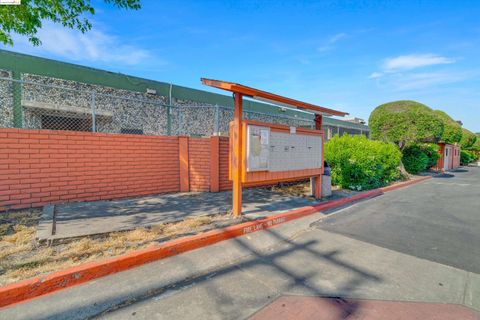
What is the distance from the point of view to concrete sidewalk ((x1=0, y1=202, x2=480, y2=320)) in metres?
2.51

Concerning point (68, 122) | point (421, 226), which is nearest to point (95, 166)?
point (68, 122)

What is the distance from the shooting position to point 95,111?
9.37m

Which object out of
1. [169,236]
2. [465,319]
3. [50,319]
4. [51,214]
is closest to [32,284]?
[50,319]

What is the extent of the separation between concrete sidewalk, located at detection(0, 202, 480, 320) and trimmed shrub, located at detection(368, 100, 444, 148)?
12.2 m

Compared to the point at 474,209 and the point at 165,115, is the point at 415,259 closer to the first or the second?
the point at 474,209

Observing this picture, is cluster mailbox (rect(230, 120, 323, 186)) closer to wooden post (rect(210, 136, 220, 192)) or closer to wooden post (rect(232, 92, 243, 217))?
wooden post (rect(232, 92, 243, 217))

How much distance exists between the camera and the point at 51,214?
4766 mm

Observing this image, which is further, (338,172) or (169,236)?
(338,172)

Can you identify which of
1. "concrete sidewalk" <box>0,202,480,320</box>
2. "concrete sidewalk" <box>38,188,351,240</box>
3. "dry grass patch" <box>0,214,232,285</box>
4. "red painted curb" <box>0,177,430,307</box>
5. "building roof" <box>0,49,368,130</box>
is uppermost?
"building roof" <box>0,49,368,130</box>

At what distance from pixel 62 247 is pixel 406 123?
16042 mm

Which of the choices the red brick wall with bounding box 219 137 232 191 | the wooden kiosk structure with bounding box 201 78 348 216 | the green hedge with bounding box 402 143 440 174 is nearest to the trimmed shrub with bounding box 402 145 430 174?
the green hedge with bounding box 402 143 440 174

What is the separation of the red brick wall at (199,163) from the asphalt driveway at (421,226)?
365 centimetres

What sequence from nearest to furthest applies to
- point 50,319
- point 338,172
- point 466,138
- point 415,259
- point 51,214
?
point 50,319 < point 415,259 < point 51,214 < point 338,172 < point 466,138

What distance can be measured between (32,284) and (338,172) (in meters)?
9.27
